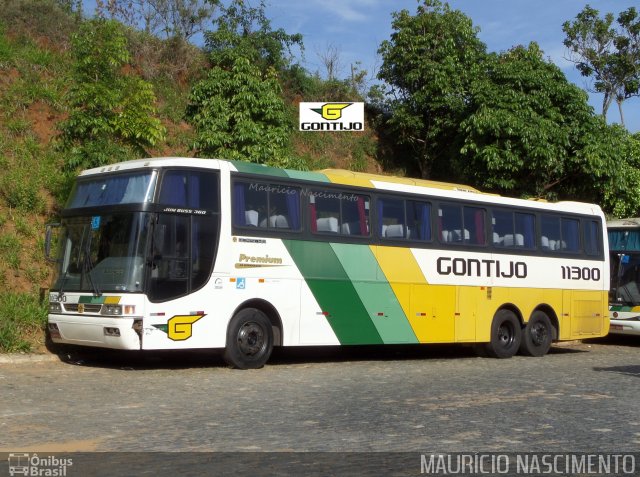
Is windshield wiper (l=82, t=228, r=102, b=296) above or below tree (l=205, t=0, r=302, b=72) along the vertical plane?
below

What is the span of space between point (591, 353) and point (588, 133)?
1003cm

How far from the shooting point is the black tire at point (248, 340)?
44.3ft

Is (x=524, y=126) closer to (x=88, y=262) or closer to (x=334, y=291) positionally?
(x=334, y=291)

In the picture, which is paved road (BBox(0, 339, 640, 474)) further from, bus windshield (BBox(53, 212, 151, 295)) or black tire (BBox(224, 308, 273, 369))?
bus windshield (BBox(53, 212, 151, 295))

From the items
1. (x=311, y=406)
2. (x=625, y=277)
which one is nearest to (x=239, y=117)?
(x=311, y=406)

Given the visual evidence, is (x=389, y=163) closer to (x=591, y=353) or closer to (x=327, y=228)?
(x=591, y=353)

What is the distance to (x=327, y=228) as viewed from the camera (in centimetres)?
1495

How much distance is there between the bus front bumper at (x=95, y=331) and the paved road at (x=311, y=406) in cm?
48

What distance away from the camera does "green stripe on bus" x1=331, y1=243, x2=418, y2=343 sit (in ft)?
49.6

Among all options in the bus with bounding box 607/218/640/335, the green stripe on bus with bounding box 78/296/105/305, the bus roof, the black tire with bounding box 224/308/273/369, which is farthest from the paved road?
the bus with bounding box 607/218/640/335

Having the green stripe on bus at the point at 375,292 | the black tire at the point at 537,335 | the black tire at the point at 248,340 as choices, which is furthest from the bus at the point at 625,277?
the black tire at the point at 248,340

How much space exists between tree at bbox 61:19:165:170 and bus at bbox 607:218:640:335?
42.0 ft

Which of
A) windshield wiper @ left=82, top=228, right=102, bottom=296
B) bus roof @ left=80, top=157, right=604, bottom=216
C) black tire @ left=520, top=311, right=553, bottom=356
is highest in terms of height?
bus roof @ left=80, top=157, right=604, bottom=216

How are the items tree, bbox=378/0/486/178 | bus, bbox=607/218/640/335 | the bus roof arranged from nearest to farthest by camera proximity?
the bus roof < bus, bbox=607/218/640/335 < tree, bbox=378/0/486/178
